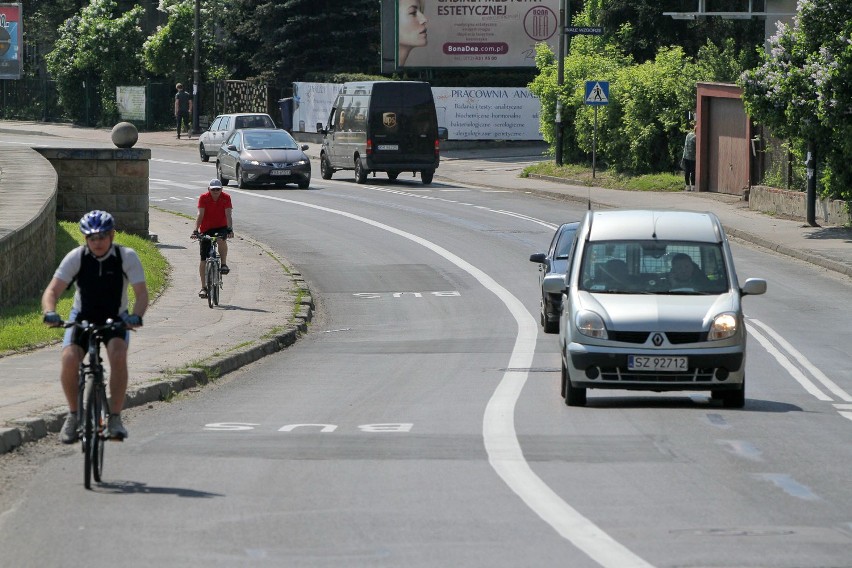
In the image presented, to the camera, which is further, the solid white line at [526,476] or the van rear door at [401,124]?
the van rear door at [401,124]

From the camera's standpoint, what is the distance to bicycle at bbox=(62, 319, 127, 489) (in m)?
9.18

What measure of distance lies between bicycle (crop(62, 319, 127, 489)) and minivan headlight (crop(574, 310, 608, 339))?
4669 millimetres

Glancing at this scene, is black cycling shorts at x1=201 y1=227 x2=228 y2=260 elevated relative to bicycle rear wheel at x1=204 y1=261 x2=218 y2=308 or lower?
elevated

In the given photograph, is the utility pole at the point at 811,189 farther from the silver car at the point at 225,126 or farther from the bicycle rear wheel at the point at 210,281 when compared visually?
the silver car at the point at 225,126

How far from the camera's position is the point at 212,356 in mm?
16344

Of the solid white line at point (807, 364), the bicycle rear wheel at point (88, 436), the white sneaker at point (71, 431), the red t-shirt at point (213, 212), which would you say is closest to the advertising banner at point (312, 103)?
the red t-shirt at point (213, 212)

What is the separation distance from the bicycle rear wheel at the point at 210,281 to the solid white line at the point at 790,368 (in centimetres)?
732

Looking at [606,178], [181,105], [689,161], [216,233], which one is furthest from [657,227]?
[181,105]

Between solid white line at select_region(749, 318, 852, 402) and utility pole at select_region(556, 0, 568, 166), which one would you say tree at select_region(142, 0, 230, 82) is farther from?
solid white line at select_region(749, 318, 852, 402)

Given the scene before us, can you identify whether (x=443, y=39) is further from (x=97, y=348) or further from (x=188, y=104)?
(x=97, y=348)

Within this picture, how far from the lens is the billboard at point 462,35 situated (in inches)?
2388

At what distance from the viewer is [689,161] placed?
40469mm

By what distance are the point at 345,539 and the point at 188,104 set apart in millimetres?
59071

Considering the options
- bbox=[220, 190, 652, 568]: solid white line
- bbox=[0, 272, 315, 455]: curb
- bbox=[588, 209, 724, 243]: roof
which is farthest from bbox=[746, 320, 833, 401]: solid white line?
bbox=[0, 272, 315, 455]: curb
